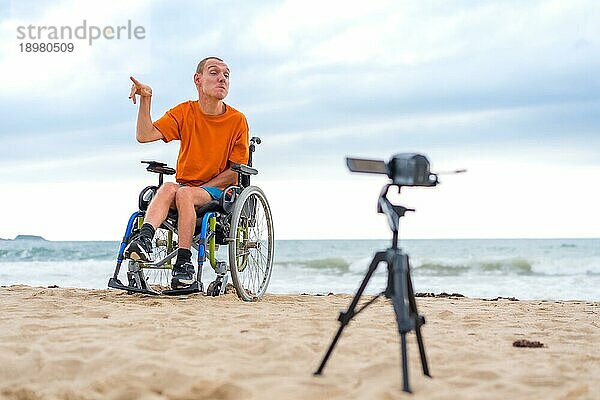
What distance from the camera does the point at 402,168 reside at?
213cm

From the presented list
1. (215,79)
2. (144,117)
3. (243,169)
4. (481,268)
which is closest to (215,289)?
(243,169)

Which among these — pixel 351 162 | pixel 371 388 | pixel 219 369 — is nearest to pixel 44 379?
pixel 219 369

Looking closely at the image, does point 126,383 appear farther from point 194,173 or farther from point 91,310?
point 194,173

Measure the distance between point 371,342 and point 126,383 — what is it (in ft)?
3.66

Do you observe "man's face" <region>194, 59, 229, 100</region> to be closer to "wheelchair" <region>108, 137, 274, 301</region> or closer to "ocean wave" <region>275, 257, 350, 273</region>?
"wheelchair" <region>108, 137, 274, 301</region>

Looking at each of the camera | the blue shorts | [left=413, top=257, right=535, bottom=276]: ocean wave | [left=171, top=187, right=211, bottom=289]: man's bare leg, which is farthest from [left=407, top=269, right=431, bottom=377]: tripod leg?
[left=413, top=257, right=535, bottom=276]: ocean wave

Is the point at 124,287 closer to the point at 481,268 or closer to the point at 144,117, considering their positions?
the point at 144,117

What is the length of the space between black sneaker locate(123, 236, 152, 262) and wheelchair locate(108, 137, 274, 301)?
0.36ft

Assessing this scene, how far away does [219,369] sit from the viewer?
2324mm

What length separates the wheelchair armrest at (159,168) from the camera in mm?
4825

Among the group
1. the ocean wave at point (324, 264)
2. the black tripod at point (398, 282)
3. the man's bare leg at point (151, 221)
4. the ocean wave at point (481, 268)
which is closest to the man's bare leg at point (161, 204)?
the man's bare leg at point (151, 221)

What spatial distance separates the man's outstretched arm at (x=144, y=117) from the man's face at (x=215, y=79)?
0.46m

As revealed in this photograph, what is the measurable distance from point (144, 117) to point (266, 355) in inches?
101

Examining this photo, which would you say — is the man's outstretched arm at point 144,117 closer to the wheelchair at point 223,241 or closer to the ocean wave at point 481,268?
the wheelchair at point 223,241
